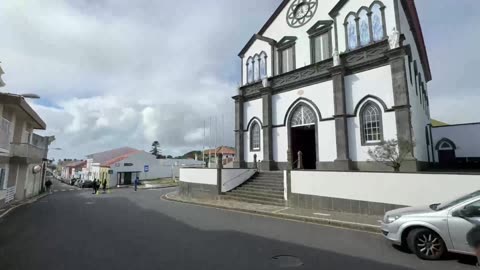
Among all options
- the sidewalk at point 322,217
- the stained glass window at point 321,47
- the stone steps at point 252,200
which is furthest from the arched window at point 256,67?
the sidewalk at point 322,217

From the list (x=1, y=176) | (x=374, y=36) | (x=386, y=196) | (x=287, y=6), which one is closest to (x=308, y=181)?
(x=386, y=196)

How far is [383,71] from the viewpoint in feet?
49.3

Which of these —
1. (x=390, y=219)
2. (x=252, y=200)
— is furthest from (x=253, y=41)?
(x=390, y=219)

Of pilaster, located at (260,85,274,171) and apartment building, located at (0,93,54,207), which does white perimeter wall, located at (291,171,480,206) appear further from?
apartment building, located at (0,93,54,207)

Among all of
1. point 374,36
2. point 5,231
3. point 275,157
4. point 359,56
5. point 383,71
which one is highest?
point 374,36

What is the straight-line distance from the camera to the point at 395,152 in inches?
520

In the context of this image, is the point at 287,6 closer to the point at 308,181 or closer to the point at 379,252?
the point at 308,181

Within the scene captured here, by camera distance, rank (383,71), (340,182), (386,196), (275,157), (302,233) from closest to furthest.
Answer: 1. (302,233)
2. (386,196)
3. (340,182)
4. (383,71)
5. (275,157)

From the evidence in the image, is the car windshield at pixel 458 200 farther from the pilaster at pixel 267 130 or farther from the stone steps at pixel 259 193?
the pilaster at pixel 267 130

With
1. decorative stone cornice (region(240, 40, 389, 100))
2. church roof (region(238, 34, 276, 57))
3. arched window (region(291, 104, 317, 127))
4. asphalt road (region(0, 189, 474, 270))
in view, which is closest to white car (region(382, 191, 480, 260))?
asphalt road (region(0, 189, 474, 270))

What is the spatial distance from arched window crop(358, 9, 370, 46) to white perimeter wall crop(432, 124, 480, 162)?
16250 mm

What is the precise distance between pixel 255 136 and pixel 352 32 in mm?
10287

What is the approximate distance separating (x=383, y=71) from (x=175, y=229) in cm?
1392

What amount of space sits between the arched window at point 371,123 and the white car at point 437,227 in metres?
9.76
